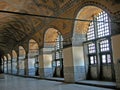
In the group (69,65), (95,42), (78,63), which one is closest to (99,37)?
(95,42)

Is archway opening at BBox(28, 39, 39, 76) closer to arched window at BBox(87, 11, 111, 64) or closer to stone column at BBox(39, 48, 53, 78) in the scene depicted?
stone column at BBox(39, 48, 53, 78)

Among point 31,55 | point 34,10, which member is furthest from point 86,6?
point 31,55

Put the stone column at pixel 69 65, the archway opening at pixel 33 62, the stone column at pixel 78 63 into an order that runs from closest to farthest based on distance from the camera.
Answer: the stone column at pixel 78 63, the stone column at pixel 69 65, the archway opening at pixel 33 62

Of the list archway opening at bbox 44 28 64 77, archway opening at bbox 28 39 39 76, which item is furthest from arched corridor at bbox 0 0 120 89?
archway opening at bbox 28 39 39 76

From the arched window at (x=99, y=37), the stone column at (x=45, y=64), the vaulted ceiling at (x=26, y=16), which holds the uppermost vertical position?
the vaulted ceiling at (x=26, y=16)

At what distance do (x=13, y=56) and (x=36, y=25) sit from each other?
1660 centimetres

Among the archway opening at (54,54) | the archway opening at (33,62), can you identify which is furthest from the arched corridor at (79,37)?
the archway opening at (33,62)

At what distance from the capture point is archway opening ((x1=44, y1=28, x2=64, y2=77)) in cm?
2105

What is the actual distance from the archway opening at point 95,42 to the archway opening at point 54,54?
5.60 meters

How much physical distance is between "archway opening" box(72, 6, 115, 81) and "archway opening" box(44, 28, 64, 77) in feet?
18.4

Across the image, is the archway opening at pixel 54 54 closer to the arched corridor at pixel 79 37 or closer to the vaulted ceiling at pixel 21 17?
the arched corridor at pixel 79 37

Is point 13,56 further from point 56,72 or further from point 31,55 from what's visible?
point 56,72

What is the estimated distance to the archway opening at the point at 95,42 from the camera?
13.9 meters

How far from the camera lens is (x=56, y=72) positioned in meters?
21.9
